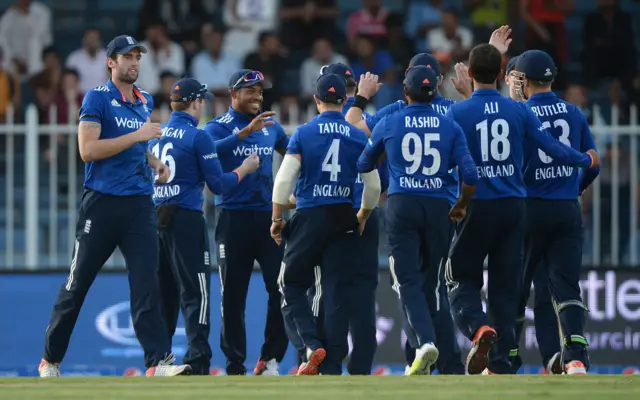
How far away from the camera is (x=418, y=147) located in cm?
1157

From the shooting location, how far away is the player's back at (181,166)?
12.6 meters

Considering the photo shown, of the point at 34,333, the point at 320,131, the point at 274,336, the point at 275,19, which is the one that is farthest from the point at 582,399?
the point at 275,19

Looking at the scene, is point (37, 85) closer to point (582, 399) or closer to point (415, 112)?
point (415, 112)

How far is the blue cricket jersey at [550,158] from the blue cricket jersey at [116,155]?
9.32 ft

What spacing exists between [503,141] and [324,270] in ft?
5.66

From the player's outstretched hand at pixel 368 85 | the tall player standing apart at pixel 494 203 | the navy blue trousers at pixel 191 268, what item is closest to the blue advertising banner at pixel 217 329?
the navy blue trousers at pixel 191 268

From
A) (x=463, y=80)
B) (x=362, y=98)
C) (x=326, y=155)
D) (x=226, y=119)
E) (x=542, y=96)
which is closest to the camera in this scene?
(x=542, y=96)

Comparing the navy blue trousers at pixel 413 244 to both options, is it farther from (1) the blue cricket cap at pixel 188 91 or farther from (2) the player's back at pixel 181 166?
(1) the blue cricket cap at pixel 188 91

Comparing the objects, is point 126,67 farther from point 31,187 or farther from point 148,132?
point 31,187

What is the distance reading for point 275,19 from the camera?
67.2 feet

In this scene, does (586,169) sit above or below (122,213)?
above

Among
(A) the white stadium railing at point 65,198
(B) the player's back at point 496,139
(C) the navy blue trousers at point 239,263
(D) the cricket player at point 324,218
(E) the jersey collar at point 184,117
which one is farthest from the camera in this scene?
(A) the white stadium railing at point 65,198

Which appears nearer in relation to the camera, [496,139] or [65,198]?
[496,139]

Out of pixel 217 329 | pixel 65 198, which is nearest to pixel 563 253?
pixel 217 329
